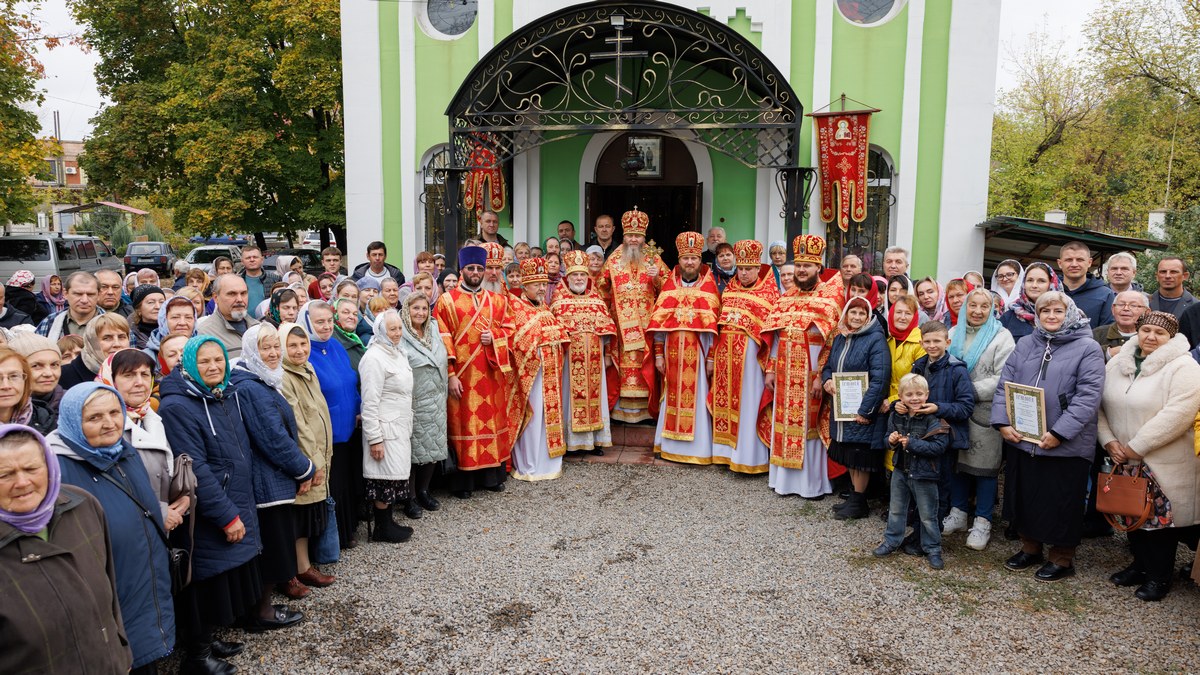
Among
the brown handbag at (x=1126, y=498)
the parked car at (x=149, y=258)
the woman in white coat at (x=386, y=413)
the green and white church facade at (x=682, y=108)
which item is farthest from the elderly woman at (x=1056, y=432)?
the parked car at (x=149, y=258)

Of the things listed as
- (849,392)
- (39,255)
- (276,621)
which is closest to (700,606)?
(849,392)

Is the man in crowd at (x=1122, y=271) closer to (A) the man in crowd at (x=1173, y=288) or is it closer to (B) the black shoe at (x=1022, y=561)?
(A) the man in crowd at (x=1173, y=288)

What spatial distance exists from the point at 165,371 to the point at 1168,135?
24820mm

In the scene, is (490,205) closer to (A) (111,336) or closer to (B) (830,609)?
(A) (111,336)

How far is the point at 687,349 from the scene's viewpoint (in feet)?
23.2

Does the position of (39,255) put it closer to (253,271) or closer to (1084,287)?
(253,271)

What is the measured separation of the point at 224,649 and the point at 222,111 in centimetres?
1501

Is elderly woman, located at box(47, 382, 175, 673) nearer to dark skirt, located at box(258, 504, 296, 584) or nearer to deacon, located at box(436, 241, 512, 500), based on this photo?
dark skirt, located at box(258, 504, 296, 584)

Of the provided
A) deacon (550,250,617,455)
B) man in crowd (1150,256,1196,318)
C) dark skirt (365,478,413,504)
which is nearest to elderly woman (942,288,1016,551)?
man in crowd (1150,256,1196,318)

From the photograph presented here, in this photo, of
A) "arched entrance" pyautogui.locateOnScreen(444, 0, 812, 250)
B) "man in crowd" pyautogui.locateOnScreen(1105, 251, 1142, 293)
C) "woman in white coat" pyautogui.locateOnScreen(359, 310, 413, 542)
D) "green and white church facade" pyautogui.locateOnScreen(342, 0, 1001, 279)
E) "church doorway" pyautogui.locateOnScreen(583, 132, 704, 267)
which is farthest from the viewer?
"church doorway" pyautogui.locateOnScreen(583, 132, 704, 267)

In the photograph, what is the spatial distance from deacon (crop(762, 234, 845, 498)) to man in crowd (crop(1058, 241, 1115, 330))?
5.48ft

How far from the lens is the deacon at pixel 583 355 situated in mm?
7141

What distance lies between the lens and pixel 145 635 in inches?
115

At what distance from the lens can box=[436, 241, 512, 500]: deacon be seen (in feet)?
20.4
